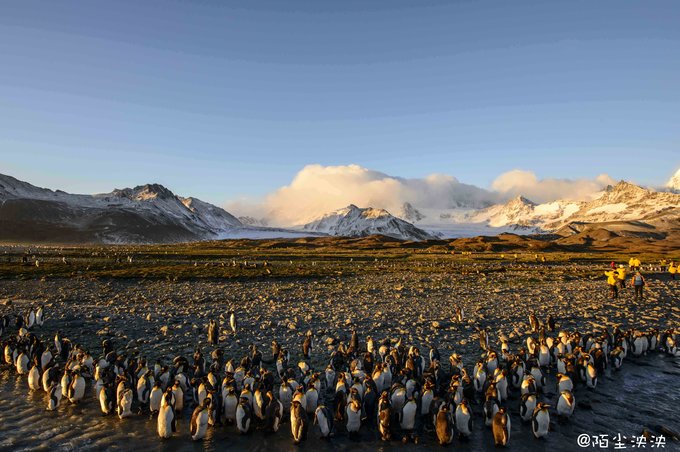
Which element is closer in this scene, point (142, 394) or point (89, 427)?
point (89, 427)

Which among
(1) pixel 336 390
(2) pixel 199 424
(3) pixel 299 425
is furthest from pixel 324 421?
(2) pixel 199 424

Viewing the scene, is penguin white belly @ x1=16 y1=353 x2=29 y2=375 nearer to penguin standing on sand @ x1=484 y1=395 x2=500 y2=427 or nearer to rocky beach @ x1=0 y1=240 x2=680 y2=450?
rocky beach @ x1=0 y1=240 x2=680 y2=450

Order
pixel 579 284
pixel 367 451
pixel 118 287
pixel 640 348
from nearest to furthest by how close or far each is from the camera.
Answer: pixel 367 451 < pixel 640 348 < pixel 118 287 < pixel 579 284

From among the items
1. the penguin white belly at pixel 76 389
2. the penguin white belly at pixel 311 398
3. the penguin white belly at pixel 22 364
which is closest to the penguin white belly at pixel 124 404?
the penguin white belly at pixel 76 389

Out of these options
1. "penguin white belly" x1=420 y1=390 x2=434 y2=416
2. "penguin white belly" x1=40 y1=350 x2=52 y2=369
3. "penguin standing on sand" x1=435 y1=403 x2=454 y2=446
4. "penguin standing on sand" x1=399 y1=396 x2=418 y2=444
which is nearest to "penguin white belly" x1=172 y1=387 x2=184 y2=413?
"penguin standing on sand" x1=399 y1=396 x2=418 y2=444

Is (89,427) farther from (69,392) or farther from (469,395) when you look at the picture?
(469,395)

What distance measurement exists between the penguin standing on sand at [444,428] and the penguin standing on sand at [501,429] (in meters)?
0.99

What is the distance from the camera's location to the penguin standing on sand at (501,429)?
32.0 ft

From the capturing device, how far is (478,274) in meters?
45.4

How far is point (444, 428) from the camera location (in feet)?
32.2

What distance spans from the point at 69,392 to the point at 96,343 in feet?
20.6

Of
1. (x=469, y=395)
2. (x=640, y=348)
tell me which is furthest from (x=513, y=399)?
(x=640, y=348)

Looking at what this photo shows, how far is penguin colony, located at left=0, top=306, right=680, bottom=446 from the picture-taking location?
1025 cm

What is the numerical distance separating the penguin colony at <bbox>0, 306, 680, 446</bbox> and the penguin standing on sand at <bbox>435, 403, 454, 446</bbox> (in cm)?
2
